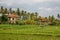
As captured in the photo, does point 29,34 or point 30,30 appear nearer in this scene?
point 29,34

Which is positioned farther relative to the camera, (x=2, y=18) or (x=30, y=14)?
(x=30, y=14)

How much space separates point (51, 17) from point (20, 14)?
12.3m

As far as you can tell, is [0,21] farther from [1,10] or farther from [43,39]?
[43,39]

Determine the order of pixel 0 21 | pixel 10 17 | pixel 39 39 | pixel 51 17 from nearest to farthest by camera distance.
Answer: pixel 39 39
pixel 0 21
pixel 10 17
pixel 51 17

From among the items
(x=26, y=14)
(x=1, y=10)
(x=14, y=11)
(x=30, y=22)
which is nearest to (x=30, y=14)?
(x=26, y=14)

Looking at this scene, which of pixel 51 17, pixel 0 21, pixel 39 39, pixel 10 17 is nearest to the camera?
pixel 39 39

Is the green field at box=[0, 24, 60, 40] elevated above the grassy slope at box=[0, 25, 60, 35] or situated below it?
above

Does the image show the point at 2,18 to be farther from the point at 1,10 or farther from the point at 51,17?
the point at 51,17

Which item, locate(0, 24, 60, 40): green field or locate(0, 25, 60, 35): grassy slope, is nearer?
locate(0, 24, 60, 40): green field

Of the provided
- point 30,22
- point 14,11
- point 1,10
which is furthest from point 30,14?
point 30,22

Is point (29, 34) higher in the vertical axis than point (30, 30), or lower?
higher

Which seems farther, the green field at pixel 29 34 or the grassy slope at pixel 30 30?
the grassy slope at pixel 30 30

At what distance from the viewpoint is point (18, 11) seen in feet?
250

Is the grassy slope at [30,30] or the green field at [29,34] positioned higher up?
the green field at [29,34]
